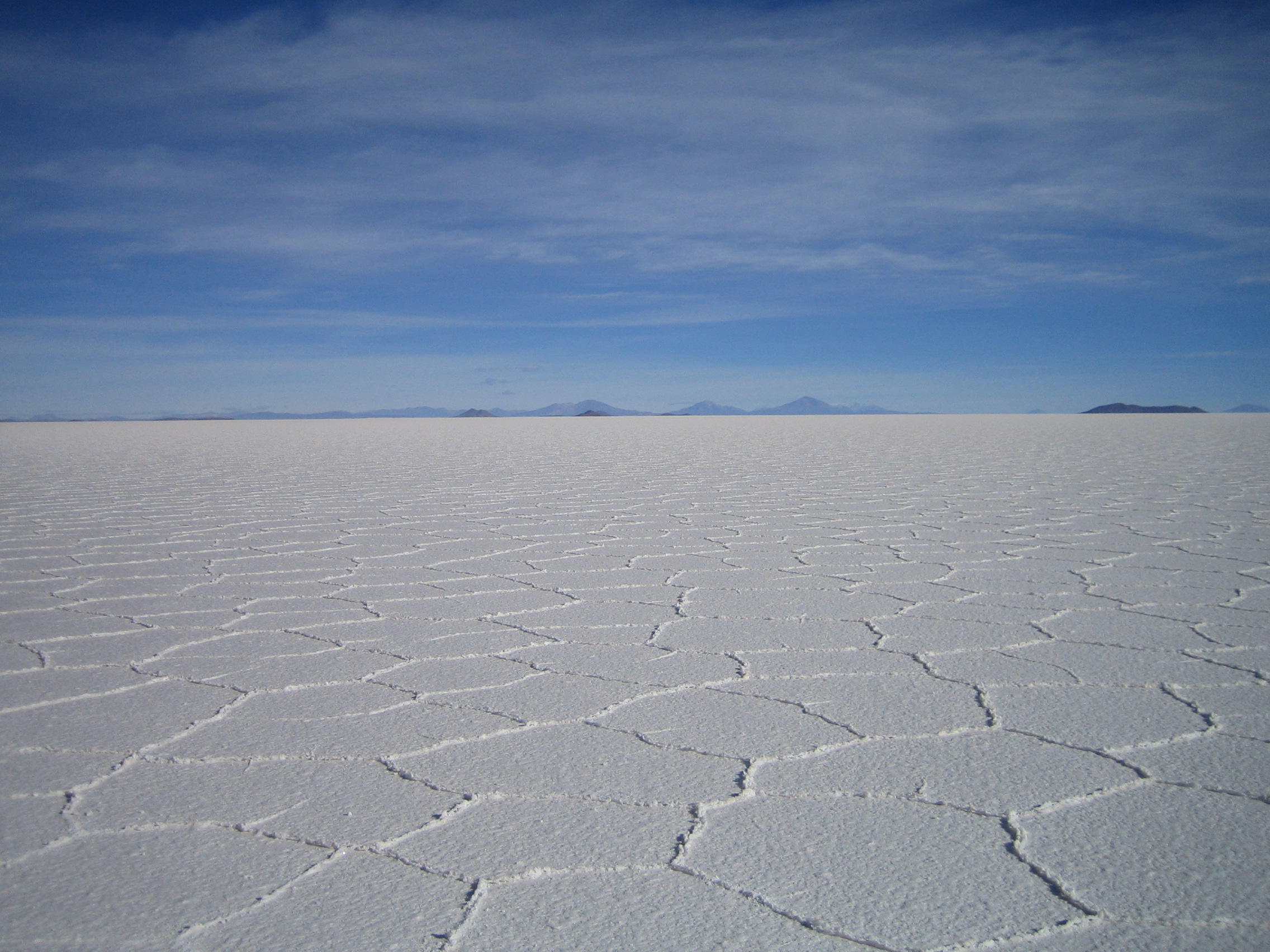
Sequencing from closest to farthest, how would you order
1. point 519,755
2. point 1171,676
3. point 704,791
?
point 704,791
point 519,755
point 1171,676

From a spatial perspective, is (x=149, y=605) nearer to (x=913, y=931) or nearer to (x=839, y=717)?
(x=839, y=717)

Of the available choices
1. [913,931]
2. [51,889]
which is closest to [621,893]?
[913,931]

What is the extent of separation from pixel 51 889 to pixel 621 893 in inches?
26.7

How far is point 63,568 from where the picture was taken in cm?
312

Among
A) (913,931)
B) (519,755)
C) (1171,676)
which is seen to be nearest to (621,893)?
(913,931)

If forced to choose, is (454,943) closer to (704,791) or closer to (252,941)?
(252,941)

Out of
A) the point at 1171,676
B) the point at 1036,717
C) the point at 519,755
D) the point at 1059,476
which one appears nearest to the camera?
the point at 519,755

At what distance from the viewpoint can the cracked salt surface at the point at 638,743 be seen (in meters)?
1.03

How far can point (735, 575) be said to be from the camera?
2941 millimetres

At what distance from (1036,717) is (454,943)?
1.12 meters

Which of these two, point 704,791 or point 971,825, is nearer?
point 971,825

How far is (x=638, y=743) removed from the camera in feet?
4.94

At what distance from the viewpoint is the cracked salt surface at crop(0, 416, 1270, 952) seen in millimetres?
1032

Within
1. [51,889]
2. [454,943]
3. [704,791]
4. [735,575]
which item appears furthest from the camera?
[735,575]
